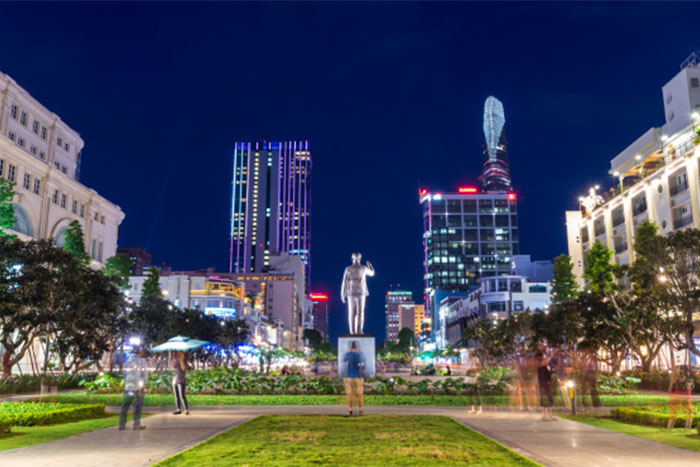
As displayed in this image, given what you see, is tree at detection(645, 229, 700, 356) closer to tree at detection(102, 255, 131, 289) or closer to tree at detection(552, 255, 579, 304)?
tree at detection(552, 255, 579, 304)

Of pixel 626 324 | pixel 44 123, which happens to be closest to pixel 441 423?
pixel 626 324

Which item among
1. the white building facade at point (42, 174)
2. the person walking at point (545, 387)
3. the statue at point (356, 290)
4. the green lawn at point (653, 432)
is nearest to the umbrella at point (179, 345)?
→ the statue at point (356, 290)

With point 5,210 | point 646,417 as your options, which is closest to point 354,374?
point 646,417

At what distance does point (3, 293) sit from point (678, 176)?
57.1 meters

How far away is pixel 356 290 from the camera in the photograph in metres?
28.6

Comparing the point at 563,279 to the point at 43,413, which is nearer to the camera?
the point at 43,413

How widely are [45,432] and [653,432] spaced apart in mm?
14455

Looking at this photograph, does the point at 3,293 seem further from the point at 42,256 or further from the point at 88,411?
the point at 88,411

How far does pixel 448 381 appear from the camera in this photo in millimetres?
24422

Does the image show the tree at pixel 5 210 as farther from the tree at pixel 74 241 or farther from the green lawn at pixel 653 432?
the green lawn at pixel 653 432

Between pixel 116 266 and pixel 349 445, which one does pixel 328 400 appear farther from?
pixel 116 266

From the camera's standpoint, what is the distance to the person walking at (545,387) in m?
16.0

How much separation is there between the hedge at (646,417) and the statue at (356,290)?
46.6ft

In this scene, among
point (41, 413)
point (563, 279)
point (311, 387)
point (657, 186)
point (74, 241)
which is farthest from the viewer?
point (563, 279)
